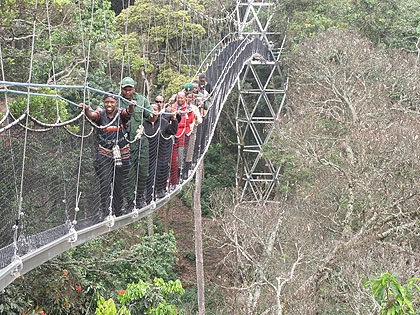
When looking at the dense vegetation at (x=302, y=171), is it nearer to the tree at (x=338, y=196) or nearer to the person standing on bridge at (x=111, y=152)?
the tree at (x=338, y=196)

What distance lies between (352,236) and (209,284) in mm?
6236

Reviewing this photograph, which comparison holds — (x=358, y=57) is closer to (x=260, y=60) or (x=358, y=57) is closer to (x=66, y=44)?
(x=260, y=60)

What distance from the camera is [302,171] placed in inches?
583

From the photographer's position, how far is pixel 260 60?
1939 centimetres

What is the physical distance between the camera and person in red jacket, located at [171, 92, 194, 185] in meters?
6.39

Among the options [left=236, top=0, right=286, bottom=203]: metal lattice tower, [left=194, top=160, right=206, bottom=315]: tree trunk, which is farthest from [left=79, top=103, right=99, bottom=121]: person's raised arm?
[left=236, top=0, right=286, bottom=203]: metal lattice tower

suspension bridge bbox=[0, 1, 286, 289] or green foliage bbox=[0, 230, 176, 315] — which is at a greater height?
suspension bridge bbox=[0, 1, 286, 289]

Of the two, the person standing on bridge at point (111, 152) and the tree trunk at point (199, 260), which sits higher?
the person standing on bridge at point (111, 152)

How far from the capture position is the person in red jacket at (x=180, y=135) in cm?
639

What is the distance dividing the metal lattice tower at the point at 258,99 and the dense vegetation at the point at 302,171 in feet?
2.39

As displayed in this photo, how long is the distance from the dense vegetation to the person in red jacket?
0.78 m

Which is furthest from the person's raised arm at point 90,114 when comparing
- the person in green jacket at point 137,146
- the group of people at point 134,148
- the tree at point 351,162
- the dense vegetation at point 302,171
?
the tree at point 351,162

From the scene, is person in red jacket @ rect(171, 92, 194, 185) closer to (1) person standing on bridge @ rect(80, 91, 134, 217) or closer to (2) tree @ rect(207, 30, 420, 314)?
(1) person standing on bridge @ rect(80, 91, 134, 217)

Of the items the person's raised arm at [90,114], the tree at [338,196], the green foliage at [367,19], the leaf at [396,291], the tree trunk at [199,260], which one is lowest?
the tree trunk at [199,260]
